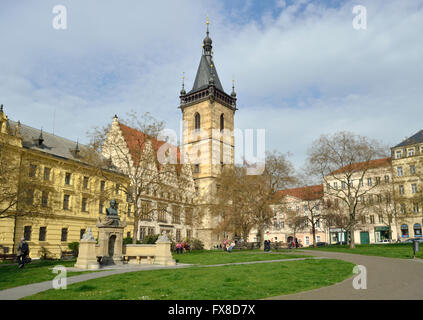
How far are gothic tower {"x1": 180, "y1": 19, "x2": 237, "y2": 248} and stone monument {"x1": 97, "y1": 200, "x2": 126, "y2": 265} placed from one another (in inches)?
1766

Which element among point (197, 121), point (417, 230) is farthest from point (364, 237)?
point (197, 121)

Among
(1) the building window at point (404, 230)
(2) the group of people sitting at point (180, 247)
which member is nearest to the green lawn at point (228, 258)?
(2) the group of people sitting at point (180, 247)

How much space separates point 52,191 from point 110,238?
14386mm

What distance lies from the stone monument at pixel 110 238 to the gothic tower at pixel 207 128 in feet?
147

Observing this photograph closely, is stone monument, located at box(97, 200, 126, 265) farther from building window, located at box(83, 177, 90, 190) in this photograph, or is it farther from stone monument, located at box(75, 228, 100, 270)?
building window, located at box(83, 177, 90, 190)

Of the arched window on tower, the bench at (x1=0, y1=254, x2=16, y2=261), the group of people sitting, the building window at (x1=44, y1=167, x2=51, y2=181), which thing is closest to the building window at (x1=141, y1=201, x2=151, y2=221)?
the group of people sitting

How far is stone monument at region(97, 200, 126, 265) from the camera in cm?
2178

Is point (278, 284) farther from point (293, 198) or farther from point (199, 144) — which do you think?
point (293, 198)

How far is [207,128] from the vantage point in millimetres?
74312

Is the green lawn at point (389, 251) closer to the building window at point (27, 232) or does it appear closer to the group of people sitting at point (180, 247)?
the group of people sitting at point (180, 247)

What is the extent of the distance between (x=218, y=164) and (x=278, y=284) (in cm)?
6118

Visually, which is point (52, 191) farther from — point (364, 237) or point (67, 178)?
point (364, 237)

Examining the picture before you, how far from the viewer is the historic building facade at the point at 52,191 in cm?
3372
